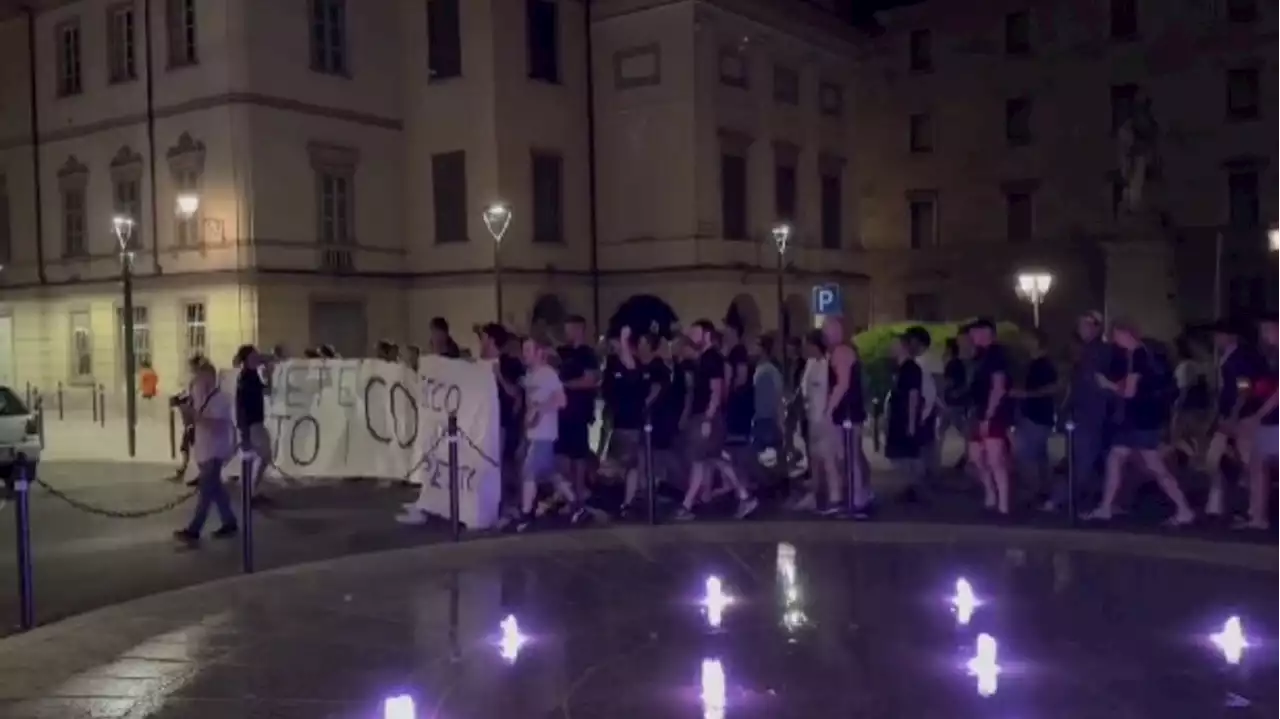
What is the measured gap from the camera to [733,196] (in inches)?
1522

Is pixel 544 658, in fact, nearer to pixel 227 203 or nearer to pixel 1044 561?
pixel 1044 561

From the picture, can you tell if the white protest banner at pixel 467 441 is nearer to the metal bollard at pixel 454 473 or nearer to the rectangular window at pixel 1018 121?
the metal bollard at pixel 454 473

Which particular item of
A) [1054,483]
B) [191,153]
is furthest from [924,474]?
[191,153]

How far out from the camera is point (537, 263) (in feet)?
123

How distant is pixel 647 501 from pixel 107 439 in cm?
1770

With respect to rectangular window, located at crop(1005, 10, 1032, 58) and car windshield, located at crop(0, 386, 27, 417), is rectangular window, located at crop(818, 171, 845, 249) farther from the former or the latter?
car windshield, located at crop(0, 386, 27, 417)

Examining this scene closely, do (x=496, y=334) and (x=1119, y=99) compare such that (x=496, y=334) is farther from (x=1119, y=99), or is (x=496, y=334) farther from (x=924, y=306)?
(x=924, y=306)

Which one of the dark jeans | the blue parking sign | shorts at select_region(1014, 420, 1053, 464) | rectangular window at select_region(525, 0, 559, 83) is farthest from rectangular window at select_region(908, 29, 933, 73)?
the dark jeans

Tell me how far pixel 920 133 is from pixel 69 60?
97.9 feet

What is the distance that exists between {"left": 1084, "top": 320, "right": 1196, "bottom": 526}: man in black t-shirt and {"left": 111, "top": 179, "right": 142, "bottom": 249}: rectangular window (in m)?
29.2

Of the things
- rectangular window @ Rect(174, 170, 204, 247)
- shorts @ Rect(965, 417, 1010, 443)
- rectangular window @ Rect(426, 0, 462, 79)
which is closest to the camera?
shorts @ Rect(965, 417, 1010, 443)

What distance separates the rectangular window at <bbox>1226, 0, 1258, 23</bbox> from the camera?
44.8 m

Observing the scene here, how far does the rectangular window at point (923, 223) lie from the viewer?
5116cm

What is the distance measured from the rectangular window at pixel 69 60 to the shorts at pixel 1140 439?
107 ft
